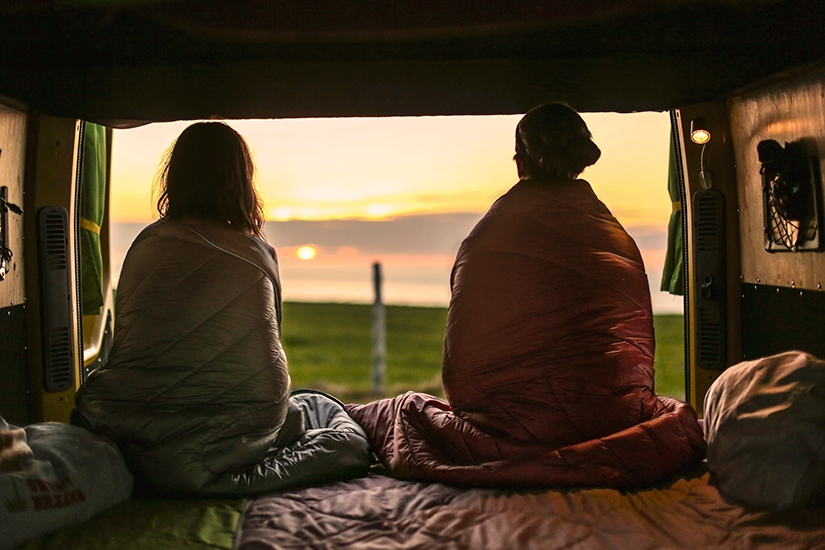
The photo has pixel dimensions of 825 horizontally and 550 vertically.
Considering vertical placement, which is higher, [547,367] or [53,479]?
[547,367]

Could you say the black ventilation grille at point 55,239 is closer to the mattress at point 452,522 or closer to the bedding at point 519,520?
the mattress at point 452,522

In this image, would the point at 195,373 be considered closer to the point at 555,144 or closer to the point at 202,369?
the point at 202,369

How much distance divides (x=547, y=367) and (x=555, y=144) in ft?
2.44

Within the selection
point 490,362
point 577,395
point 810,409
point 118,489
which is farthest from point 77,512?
point 810,409

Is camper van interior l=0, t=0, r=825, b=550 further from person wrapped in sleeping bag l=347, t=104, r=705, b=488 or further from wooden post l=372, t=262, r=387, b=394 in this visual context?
wooden post l=372, t=262, r=387, b=394

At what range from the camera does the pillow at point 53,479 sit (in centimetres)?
149

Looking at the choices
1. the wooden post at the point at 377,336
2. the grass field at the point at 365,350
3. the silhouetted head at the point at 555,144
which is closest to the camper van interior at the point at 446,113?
the silhouetted head at the point at 555,144

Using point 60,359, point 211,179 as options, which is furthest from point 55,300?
point 211,179

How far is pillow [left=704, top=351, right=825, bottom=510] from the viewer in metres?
1.62

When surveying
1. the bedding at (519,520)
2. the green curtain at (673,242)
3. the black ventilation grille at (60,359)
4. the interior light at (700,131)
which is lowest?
the bedding at (519,520)

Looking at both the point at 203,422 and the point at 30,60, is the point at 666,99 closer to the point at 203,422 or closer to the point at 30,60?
the point at 203,422

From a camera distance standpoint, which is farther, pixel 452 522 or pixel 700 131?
pixel 700 131

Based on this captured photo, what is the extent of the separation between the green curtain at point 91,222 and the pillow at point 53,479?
1568 millimetres

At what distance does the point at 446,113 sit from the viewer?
2.95m
